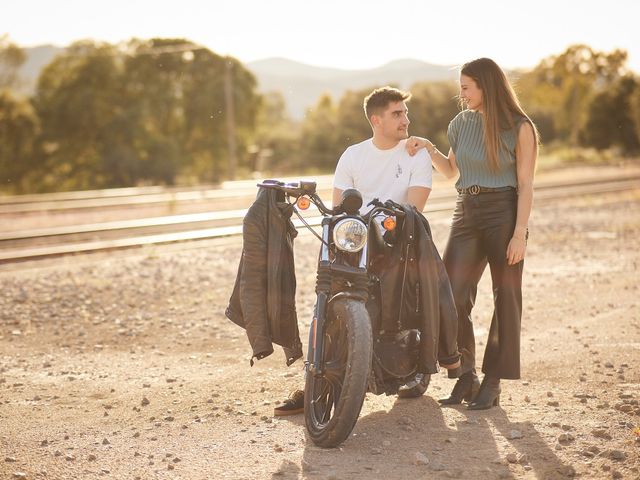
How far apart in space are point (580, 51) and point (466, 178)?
56.9m

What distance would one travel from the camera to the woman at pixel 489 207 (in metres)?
5.27

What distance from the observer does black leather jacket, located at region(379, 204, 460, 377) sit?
4844 mm

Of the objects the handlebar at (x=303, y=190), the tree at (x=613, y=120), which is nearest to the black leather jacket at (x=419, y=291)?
the handlebar at (x=303, y=190)

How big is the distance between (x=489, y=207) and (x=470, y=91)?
Answer: 0.73m

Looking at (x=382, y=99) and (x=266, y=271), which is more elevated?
(x=382, y=99)

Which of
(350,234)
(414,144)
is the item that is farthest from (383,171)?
(350,234)

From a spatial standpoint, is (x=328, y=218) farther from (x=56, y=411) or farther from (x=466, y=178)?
(x=56, y=411)

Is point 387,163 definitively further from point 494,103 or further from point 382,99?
point 494,103

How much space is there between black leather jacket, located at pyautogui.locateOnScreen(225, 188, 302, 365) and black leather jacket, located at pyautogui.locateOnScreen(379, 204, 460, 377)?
60cm

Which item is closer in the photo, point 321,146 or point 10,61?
point 321,146

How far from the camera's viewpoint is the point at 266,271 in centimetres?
511

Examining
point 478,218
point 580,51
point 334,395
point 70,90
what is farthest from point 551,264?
point 580,51

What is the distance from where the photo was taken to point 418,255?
4879 millimetres

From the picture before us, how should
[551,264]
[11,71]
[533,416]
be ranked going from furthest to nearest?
[11,71], [551,264], [533,416]
